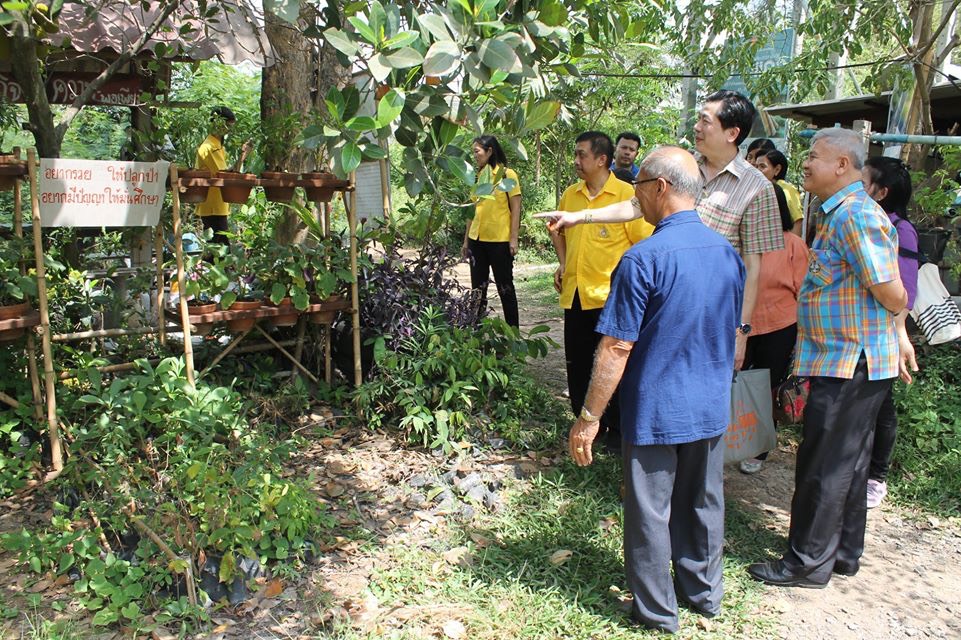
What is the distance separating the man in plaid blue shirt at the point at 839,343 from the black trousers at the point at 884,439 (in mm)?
739

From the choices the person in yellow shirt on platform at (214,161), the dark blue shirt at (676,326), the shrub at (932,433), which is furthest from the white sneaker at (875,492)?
the person in yellow shirt on platform at (214,161)

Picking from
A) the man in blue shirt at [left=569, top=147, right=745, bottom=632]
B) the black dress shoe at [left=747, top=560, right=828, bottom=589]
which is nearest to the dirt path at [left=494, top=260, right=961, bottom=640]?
the black dress shoe at [left=747, top=560, right=828, bottom=589]

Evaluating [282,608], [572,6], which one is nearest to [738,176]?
[572,6]

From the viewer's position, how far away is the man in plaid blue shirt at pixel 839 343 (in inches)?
114

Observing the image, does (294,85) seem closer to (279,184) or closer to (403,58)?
(279,184)

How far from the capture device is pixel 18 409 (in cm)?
391

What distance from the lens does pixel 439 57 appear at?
226 centimetres

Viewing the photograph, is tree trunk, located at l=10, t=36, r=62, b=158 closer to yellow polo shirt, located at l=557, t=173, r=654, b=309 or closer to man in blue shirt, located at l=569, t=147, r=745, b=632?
yellow polo shirt, located at l=557, t=173, r=654, b=309

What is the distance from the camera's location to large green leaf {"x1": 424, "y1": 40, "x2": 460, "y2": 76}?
7.39ft

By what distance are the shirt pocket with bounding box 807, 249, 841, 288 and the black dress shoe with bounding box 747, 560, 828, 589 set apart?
1229 millimetres

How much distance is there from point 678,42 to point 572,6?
453 centimetres

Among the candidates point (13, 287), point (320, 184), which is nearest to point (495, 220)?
point (320, 184)

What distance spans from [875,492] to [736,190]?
1.91m

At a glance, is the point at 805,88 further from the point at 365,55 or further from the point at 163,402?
the point at 163,402
